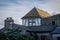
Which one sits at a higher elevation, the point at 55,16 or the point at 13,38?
the point at 55,16

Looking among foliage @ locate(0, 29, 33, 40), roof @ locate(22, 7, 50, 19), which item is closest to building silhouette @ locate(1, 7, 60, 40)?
roof @ locate(22, 7, 50, 19)

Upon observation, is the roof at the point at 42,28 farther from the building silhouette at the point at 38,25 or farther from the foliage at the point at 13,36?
the foliage at the point at 13,36

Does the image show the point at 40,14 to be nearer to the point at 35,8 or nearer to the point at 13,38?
Result: the point at 35,8

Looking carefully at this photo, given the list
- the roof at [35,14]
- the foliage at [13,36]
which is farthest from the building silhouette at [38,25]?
the foliage at [13,36]

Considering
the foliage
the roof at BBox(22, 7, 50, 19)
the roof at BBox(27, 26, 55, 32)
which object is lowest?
the foliage

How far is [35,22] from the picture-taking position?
→ 177 feet

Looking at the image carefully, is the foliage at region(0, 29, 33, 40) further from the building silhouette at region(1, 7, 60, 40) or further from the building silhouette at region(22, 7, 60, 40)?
the building silhouette at region(22, 7, 60, 40)

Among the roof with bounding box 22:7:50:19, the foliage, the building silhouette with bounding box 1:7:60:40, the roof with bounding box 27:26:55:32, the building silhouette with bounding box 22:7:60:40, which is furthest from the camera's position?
the roof with bounding box 22:7:50:19

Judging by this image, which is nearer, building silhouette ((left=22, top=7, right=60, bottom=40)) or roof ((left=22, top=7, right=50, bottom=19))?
building silhouette ((left=22, top=7, right=60, bottom=40))

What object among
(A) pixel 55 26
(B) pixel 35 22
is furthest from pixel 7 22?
(A) pixel 55 26

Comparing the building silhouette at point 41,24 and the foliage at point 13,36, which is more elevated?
the building silhouette at point 41,24

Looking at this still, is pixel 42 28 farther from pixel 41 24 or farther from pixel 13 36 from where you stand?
pixel 13 36

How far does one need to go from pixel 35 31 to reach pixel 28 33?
247 centimetres

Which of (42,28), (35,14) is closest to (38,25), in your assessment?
(42,28)
